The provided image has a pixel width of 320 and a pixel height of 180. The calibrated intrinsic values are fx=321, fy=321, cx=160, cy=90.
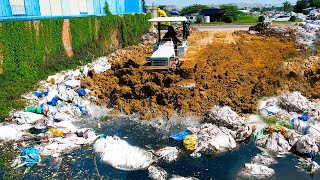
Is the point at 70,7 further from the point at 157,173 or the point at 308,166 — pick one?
the point at 308,166

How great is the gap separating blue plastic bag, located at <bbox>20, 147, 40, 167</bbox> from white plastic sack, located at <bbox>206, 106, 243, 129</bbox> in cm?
556

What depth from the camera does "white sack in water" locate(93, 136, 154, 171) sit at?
8.44m

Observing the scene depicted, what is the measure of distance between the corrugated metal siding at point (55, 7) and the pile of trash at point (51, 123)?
6.50 meters

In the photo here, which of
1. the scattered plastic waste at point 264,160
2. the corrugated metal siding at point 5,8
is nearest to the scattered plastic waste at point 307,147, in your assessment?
the scattered plastic waste at point 264,160

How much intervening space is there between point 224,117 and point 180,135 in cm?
174

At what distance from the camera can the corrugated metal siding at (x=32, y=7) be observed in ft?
55.5

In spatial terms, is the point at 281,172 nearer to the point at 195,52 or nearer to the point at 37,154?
the point at 37,154

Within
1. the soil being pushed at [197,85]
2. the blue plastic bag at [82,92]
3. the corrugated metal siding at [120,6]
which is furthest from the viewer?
the corrugated metal siding at [120,6]

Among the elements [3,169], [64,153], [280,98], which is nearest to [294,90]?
[280,98]

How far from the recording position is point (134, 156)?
8.63 meters

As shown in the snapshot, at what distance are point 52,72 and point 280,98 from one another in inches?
448

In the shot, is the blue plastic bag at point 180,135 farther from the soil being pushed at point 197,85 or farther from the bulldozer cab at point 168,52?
the bulldozer cab at point 168,52

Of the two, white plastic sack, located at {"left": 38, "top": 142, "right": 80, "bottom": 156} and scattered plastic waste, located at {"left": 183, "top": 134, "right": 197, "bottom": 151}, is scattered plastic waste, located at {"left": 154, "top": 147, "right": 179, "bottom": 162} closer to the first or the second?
scattered plastic waste, located at {"left": 183, "top": 134, "right": 197, "bottom": 151}

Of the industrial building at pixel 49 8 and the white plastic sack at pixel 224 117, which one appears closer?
the white plastic sack at pixel 224 117
